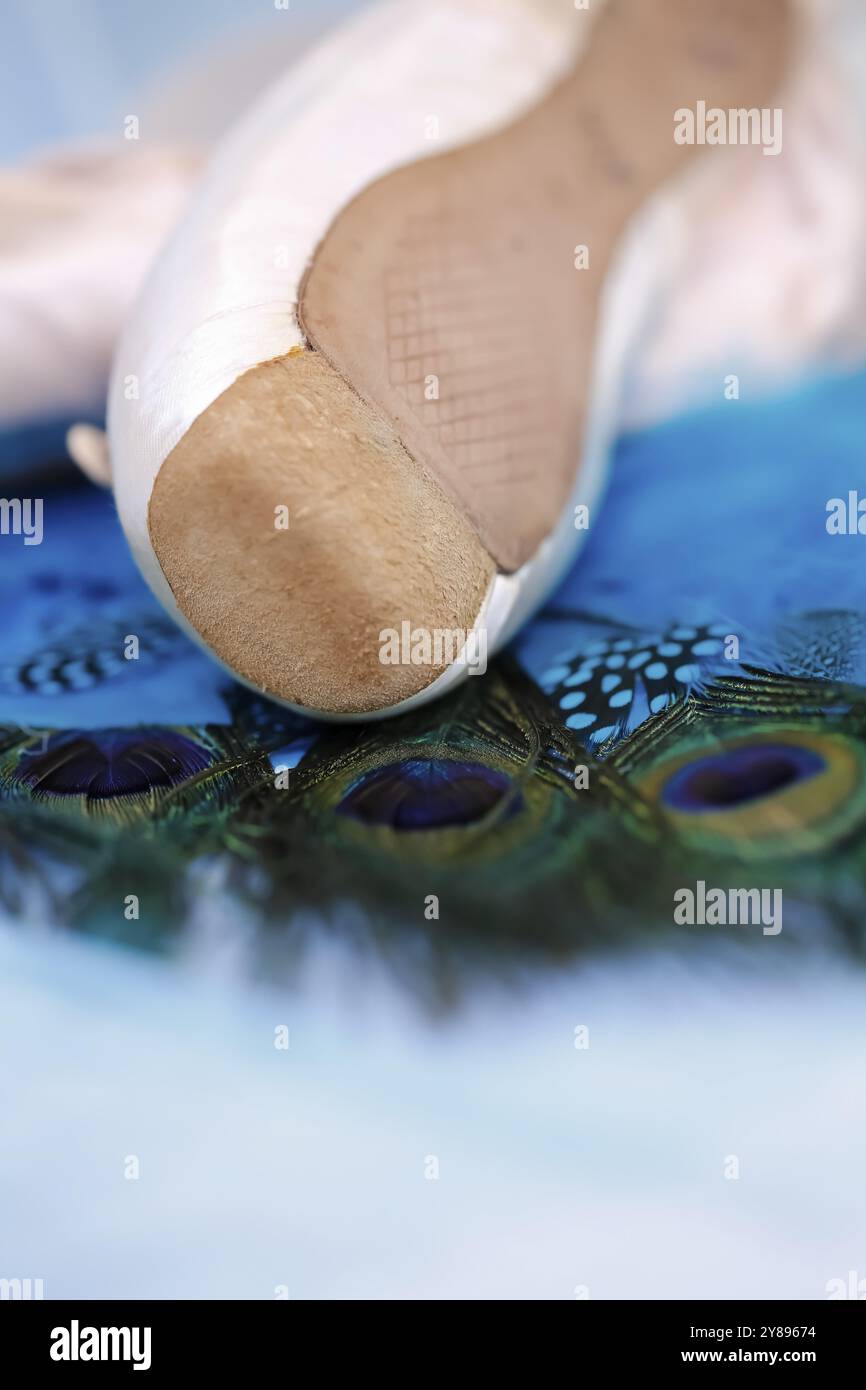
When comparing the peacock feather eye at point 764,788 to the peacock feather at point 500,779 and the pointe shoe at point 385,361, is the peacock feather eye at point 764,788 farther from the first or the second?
the pointe shoe at point 385,361

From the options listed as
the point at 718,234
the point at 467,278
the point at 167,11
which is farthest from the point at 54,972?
the point at 167,11

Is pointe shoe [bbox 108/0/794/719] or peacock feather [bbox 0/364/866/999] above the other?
pointe shoe [bbox 108/0/794/719]

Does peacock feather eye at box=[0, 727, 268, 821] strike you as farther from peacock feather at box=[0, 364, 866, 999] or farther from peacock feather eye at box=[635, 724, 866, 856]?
peacock feather eye at box=[635, 724, 866, 856]

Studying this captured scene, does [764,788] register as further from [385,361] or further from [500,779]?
[385,361]

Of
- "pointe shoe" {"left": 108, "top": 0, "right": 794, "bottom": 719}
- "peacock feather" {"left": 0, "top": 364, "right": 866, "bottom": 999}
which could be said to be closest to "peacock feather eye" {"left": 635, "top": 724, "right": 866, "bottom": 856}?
"peacock feather" {"left": 0, "top": 364, "right": 866, "bottom": 999}

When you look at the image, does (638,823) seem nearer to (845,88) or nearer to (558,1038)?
(558,1038)

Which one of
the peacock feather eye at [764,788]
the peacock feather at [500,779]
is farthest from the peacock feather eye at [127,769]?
the peacock feather eye at [764,788]
